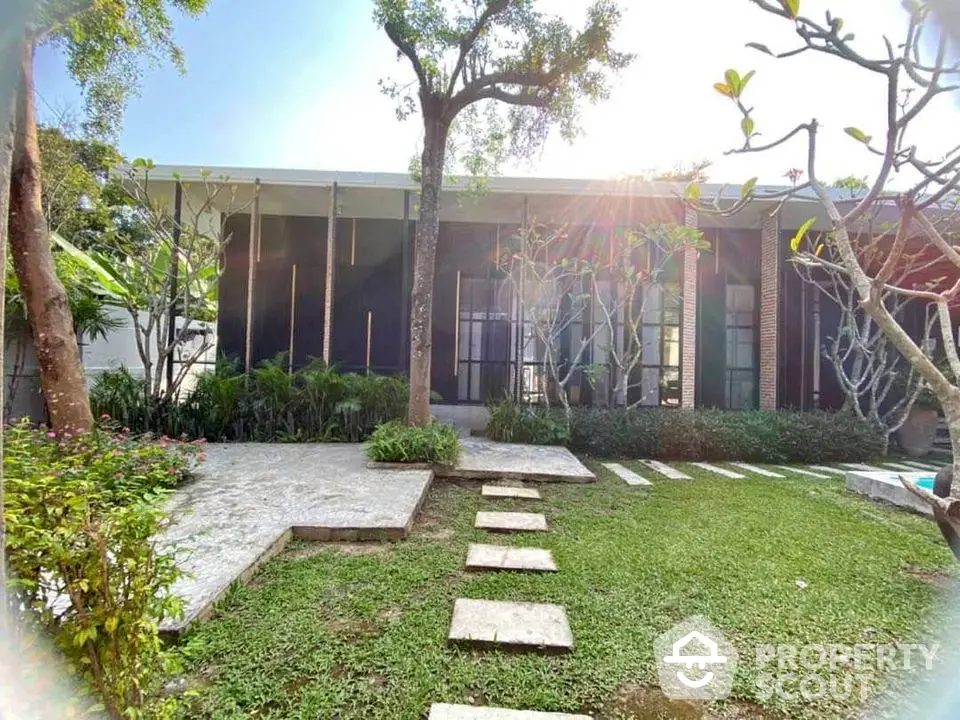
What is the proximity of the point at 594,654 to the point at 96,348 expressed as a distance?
865cm

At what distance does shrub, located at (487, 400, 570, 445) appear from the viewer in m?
7.06

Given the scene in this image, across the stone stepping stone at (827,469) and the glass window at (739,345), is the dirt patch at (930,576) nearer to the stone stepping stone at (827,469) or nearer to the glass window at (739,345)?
the stone stepping stone at (827,469)

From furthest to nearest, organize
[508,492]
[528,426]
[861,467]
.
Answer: [528,426] < [861,467] < [508,492]

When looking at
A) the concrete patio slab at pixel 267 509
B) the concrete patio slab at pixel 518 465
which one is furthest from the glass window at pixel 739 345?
the concrete patio slab at pixel 267 509

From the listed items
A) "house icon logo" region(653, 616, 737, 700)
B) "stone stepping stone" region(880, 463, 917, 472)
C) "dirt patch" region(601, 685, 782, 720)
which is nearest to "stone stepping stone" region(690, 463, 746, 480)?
"stone stepping stone" region(880, 463, 917, 472)

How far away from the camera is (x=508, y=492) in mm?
4637

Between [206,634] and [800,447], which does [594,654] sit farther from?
[800,447]

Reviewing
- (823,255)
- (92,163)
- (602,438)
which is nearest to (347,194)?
(92,163)

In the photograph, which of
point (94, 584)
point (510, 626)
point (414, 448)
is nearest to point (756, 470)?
point (414, 448)

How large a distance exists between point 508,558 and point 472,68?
5.45 m

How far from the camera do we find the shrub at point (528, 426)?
706 centimetres

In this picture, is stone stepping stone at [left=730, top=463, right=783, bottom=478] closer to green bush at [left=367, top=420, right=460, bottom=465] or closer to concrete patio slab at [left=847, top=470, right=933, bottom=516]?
concrete patio slab at [left=847, top=470, right=933, bottom=516]

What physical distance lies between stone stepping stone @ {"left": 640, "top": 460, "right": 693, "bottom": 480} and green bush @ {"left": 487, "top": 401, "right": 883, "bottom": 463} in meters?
0.37

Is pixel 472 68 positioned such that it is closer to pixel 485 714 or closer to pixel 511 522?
pixel 511 522
